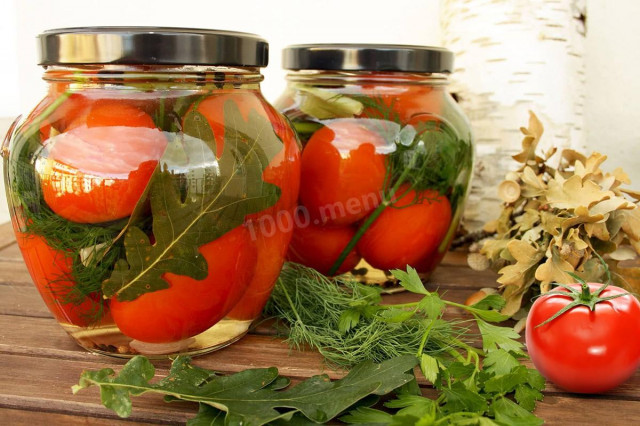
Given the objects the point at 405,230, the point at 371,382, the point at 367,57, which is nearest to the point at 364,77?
the point at 367,57

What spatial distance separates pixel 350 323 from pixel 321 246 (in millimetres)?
171

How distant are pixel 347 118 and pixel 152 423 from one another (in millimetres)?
454

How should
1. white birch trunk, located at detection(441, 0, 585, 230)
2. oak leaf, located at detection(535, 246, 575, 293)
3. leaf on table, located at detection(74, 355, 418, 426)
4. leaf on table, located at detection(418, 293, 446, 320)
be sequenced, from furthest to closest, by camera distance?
white birch trunk, located at detection(441, 0, 585, 230), oak leaf, located at detection(535, 246, 575, 293), leaf on table, located at detection(418, 293, 446, 320), leaf on table, located at detection(74, 355, 418, 426)

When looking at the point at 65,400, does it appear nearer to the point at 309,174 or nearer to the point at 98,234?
the point at 98,234

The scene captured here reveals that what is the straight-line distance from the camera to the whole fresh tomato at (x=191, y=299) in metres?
0.69

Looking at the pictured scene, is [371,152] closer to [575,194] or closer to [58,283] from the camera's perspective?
[575,194]

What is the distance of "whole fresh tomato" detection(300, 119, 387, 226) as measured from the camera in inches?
35.3

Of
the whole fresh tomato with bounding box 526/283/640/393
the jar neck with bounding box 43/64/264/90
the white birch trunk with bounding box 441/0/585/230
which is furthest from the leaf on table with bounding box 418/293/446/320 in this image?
the white birch trunk with bounding box 441/0/585/230

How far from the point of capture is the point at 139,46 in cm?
66

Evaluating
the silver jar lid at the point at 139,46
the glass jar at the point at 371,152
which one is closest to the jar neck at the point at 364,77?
the glass jar at the point at 371,152

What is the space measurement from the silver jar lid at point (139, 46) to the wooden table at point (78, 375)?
0.33 metres

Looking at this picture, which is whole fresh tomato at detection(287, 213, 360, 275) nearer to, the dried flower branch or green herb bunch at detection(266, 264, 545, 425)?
green herb bunch at detection(266, 264, 545, 425)

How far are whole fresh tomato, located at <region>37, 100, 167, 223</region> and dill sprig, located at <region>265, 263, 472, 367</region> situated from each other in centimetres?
28

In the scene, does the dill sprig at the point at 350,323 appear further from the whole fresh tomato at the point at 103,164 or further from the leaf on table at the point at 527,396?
the whole fresh tomato at the point at 103,164
